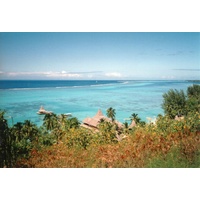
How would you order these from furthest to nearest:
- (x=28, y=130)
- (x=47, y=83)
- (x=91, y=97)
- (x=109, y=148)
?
(x=91, y=97)
(x=47, y=83)
(x=28, y=130)
(x=109, y=148)

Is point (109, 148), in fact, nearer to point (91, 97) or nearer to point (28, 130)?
point (91, 97)

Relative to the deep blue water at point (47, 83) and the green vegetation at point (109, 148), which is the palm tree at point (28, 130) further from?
the deep blue water at point (47, 83)

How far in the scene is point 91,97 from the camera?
18.0ft

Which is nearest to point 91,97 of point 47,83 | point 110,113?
point 110,113

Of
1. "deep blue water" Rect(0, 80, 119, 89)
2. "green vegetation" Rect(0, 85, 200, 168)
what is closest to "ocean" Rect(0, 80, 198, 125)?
"deep blue water" Rect(0, 80, 119, 89)

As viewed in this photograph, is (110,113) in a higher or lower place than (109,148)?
higher

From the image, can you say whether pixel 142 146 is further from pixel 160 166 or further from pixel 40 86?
pixel 40 86

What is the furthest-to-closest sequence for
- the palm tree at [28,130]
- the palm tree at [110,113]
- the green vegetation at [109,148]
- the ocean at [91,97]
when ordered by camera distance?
the palm tree at [110,113], the ocean at [91,97], the palm tree at [28,130], the green vegetation at [109,148]

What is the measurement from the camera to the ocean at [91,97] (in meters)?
5.14

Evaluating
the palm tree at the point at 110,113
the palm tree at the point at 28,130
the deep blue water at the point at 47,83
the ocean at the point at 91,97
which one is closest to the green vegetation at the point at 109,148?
the palm tree at the point at 28,130

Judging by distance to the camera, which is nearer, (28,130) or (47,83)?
(28,130)

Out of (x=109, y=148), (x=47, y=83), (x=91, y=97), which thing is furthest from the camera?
(x=91, y=97)

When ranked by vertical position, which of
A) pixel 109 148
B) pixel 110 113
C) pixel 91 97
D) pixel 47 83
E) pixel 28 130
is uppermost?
pixel 47 83

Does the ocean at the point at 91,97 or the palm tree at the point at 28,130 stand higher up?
the ocean at the point at 91,97
